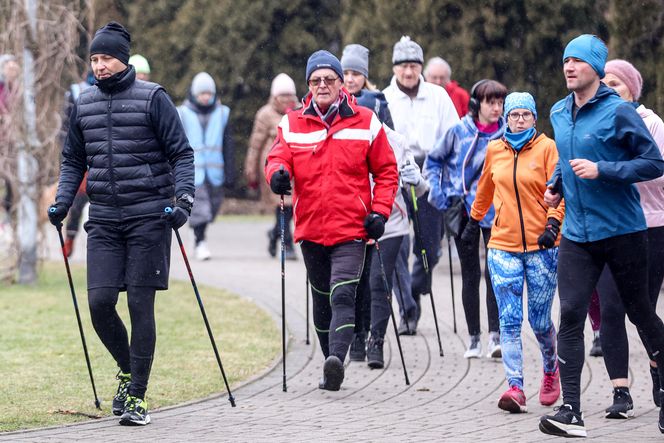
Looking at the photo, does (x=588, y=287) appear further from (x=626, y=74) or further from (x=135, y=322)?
(x=135, y=322)

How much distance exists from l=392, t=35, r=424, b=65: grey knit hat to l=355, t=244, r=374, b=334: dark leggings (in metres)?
2.04

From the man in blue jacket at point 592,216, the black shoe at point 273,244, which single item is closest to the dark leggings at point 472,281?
the man in blue jacket at point 592,216

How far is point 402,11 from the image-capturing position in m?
18.2

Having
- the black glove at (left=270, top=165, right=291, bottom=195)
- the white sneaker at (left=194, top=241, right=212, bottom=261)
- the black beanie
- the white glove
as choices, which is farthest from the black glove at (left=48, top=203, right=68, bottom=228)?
the white sneaker at (left=194, top=241, right=212, bottom=261)

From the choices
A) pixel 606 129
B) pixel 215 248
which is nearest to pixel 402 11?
pixel 215 248

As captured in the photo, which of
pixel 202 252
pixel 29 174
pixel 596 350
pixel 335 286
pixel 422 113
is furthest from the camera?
pixel 202 252

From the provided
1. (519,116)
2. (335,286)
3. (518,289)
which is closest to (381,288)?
(335,286)

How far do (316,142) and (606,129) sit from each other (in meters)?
1.98

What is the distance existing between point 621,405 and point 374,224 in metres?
1.73

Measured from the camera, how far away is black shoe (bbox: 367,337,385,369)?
32.0 feet

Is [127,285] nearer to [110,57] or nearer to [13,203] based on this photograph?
[110,57]

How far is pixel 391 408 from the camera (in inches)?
326

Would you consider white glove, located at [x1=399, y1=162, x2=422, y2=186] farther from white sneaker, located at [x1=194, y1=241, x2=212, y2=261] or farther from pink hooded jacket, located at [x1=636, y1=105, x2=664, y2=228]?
white sneaker, located at [x1=194, y1=241, x2=212, y2=261]

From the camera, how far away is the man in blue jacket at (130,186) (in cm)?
784
